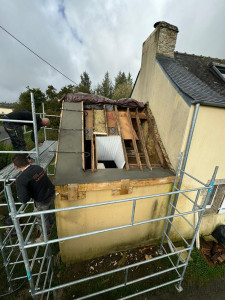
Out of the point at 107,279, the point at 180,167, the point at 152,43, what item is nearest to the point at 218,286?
the point at 107,279

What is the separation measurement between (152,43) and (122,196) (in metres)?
6.13

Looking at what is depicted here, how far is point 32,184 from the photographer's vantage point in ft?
8.24

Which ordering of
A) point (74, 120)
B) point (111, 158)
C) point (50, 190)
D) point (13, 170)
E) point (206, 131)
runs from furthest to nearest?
point (111, 158)
point (74, 120)
point (206, 131)
point (13, 170)
point (50, 190)

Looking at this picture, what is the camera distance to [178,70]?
4.81 meters

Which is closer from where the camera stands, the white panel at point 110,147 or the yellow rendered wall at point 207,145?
the yellow rendered wall at point 207,145

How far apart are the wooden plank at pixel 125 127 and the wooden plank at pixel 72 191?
241 centimetres

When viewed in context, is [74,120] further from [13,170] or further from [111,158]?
[13,170]

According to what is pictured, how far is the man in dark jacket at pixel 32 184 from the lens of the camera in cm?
238

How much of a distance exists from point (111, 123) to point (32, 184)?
10.9 feet

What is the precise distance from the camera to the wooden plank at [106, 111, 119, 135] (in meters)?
4.75

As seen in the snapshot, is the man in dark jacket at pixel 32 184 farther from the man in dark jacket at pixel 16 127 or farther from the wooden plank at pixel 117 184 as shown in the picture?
the man in dark jacket at pixel 16 127

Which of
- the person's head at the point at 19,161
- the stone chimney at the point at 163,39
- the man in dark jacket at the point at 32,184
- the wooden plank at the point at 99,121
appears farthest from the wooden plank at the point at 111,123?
the stone chimney at the point at 163,39

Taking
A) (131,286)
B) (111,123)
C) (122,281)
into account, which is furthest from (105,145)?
(131,286)

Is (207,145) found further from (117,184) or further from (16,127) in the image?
(16,127)
